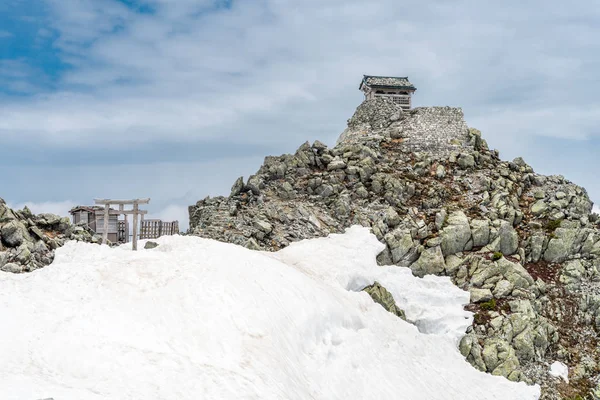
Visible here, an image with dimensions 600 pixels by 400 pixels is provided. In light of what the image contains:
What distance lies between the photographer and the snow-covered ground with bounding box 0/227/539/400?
16109mm

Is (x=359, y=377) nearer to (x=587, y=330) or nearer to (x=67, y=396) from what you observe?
(x=67, y=396)

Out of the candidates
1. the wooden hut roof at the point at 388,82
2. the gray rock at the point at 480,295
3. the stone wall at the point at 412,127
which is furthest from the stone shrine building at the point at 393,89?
the gray rock at the point at 480,295

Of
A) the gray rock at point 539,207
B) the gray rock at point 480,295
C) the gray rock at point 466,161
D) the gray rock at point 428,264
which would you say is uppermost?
the gray rock at point 466,161

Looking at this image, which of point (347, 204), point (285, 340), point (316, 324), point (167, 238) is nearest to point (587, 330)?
point (347, 204)

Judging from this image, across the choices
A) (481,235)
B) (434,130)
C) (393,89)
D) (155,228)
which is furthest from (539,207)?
(155,228)

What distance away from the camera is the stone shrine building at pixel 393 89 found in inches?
2665

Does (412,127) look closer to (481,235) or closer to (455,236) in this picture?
(481,235)

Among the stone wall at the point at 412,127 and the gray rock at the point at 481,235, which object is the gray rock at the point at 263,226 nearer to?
the gray rock at the point at 481,235

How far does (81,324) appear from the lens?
18.3 metres

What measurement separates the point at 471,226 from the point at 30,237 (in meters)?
31.2

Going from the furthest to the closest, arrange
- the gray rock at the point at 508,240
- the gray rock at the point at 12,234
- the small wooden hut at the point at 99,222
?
the small wooden hut at the point at 99,222
the gray rock at the point at 508,240
the gray rock at the point at 12,234

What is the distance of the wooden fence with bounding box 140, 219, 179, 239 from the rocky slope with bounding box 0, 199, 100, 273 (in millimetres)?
11006

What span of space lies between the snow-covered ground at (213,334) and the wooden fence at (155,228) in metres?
14.7

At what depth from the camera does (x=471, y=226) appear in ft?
129
